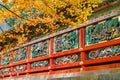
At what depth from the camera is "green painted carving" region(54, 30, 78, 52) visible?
11137mm

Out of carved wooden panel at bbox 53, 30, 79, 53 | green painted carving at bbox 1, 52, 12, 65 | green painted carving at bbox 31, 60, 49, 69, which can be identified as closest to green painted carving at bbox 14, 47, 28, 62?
green painted carving at bbox 1, 52, 12, 65

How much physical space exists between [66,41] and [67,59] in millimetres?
715

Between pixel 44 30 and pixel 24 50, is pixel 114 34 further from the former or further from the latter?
pixel 24 50

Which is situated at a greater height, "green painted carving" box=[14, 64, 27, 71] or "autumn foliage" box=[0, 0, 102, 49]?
"autumn foliage" box=[0, 0, 102, 49]

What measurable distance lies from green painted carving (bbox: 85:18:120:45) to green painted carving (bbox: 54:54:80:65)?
32.0 inches

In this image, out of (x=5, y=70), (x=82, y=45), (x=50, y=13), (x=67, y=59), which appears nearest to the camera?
(x=50, y=13)

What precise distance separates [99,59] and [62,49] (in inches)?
91.0

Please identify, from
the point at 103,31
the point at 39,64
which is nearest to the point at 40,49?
the point at 39,64

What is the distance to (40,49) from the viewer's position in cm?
1330

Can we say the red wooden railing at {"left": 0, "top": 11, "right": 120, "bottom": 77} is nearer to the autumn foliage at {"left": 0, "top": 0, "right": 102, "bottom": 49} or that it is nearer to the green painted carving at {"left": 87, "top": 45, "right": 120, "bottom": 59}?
the green painted carving at {"left": 87, "top": 45, "right": 120, "bottom": 59}

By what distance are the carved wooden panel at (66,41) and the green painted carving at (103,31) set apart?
68cm

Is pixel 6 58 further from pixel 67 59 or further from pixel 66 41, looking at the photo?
pixel 67 59

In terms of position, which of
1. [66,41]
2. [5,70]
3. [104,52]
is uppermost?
[66,41]

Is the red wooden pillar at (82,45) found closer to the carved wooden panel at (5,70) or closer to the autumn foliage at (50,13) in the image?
the autumn foliage at (50,13)
